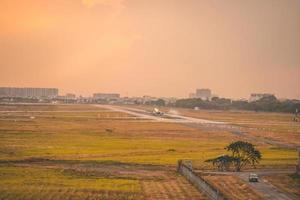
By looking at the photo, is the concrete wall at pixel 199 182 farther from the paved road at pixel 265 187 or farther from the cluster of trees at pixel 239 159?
the paved road at pixel 265 187

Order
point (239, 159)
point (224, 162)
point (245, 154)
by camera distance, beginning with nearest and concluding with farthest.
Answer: point (224, 162) → point (239, 159) → point (245, 154)

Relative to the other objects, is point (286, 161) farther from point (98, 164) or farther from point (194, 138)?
point (194, 138)

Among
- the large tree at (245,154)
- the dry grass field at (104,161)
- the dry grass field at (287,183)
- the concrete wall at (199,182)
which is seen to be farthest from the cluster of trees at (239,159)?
the dry grass field at (287,183)

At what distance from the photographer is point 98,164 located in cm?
5656

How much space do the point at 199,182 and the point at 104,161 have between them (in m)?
18.9

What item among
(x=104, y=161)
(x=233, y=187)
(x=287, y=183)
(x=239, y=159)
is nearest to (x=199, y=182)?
(x=233, y=187)

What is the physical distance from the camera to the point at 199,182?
42.2 metres

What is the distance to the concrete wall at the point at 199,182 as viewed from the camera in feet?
117

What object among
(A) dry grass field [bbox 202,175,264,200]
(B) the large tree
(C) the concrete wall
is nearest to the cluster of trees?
(B) the large tree

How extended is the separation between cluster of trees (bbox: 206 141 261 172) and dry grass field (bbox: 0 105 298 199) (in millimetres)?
2137

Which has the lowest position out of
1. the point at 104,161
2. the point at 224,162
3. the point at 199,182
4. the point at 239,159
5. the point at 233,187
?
the point at 233,187

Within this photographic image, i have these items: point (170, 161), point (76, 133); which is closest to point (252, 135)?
point (76, 133)

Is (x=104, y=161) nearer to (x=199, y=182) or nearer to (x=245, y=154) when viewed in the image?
(x=245, y=154)

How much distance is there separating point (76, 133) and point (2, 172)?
49.6 meters
